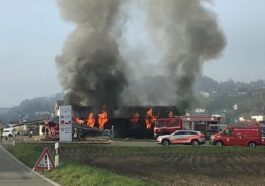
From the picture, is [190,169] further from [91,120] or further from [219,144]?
[91,120]

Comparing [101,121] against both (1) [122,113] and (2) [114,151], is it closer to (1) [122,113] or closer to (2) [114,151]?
(1) [122,113]

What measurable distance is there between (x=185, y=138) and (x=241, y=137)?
5.14 metres

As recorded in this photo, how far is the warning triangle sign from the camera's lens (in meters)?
20.0

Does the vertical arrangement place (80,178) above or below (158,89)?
below

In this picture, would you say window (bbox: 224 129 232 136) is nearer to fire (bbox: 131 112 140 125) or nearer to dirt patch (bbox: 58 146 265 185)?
dirt patch (bbox: 58 146 265 185)

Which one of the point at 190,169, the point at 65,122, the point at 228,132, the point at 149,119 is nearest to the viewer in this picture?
the point at 190,169

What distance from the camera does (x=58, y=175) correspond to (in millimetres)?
18016

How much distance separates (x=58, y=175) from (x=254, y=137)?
32056 mm

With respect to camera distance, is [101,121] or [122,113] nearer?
[101,121]

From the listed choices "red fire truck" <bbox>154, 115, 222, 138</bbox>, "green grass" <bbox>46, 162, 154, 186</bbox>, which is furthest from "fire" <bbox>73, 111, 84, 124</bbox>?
"green grass" <bbox>46, 162, 154, 186</bbox>

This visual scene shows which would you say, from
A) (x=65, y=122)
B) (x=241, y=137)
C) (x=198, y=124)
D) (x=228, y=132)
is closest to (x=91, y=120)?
(x=198, y=124)

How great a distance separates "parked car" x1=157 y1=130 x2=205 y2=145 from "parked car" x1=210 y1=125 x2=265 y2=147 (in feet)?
6.17

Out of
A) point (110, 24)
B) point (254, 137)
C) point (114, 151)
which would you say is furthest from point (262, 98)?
point (114, 151)

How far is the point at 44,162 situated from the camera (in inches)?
795
